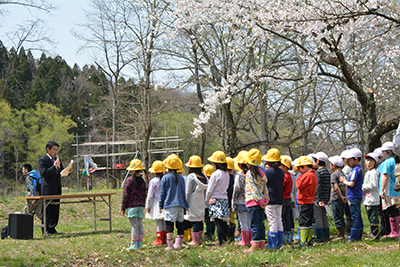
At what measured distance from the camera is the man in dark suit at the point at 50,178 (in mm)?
9461

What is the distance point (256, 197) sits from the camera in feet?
21.7

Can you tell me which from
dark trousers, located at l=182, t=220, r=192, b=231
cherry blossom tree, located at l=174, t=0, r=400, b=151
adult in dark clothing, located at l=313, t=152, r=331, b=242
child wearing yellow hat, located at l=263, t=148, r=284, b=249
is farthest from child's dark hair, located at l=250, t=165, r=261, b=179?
cherry blossom tree, located at l=174, t=0, r=400, b=151

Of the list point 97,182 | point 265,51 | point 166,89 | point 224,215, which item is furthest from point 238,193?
point 97,182

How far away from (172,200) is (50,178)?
3.81 m

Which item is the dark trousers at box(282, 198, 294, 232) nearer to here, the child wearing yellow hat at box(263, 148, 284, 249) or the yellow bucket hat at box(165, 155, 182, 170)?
the child wearing yellow hat at box(263, 148, 284, 249)

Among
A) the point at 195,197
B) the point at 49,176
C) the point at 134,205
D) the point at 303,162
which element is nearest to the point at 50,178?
the point at 49,176

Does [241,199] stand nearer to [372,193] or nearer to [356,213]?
[356,213]

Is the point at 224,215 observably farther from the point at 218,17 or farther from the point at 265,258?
the point at 218,17

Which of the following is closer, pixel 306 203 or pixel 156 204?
pixel 306 203

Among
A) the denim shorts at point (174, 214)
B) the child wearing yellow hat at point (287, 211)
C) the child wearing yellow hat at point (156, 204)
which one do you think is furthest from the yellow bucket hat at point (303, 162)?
the child wearing yellow hat at point (156, 204)

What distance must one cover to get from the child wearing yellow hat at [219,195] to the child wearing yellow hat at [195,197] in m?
0.40

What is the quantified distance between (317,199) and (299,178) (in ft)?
2.21

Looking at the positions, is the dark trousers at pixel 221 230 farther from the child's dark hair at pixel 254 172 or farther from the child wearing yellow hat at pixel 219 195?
the child's dark hair at pixel 254 172

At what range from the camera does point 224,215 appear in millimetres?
7289
